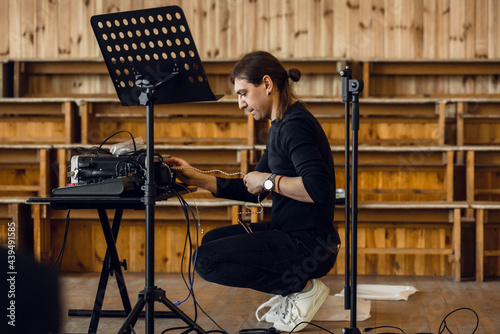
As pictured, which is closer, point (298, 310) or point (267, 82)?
point (267, 82)

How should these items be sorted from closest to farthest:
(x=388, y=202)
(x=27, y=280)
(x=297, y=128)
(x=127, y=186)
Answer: (x=27, y=280) → (x=127, y=186) → (x=297, y=128) → (x=388, y=202)

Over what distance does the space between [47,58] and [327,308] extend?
2853mm

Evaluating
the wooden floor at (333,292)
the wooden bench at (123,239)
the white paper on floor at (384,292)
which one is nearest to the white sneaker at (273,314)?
the wooden floor at (333,292)

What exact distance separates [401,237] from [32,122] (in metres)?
2.76

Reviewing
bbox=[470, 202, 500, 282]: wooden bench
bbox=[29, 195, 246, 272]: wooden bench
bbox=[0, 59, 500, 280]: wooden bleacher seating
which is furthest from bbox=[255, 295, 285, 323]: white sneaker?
bbox=[470, 202, 500, 282]: wooden bench

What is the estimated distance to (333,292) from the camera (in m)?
3.37

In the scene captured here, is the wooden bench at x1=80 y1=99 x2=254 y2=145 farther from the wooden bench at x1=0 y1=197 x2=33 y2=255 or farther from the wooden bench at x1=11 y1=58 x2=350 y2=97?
the wooden bench at x1=0 y1=197 x2=33 y2=255

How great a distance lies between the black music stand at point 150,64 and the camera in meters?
1.84

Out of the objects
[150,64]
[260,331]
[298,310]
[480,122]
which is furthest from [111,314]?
[480,122]

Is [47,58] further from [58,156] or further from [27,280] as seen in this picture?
[27,280]

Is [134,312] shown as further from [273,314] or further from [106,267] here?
[273,314]

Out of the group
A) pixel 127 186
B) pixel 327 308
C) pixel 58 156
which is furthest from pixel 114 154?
pixel 58 156

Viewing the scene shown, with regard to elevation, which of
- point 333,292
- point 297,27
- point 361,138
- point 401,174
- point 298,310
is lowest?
point 333,292

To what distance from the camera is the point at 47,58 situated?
435 cm
